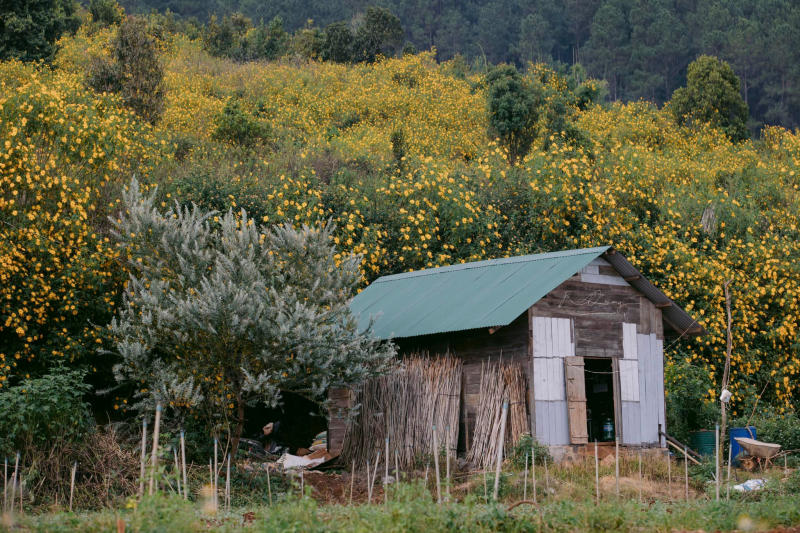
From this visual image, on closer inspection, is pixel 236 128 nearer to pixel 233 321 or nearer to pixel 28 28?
pixel 28 28

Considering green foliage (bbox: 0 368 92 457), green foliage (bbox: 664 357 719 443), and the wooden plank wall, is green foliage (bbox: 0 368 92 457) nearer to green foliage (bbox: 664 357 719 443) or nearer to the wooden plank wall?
the wooden plank wall

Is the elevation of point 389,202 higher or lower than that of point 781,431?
higher

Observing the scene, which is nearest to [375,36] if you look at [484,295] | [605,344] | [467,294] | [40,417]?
[467,294]

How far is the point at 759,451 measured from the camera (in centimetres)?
1705

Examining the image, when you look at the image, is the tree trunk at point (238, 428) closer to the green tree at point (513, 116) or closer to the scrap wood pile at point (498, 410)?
the scrap wood pile at point (498, 410)

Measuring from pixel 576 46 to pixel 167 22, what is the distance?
34486 millimetres

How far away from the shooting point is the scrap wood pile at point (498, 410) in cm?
1603

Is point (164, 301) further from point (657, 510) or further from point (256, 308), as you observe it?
point (657, 510)

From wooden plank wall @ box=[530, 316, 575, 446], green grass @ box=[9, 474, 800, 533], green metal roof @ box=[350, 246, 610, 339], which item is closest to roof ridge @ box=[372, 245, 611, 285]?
green metal roof @ box=[350, 246, 610, 339]

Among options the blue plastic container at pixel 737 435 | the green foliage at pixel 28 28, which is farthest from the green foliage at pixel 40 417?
the green foliage at pixel 28 28

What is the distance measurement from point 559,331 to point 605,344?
1.10 metres

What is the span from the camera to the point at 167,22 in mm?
58781

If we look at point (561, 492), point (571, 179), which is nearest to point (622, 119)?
point (571, 179)

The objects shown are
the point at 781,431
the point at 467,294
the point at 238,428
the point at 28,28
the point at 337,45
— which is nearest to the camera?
the point at 238,428
